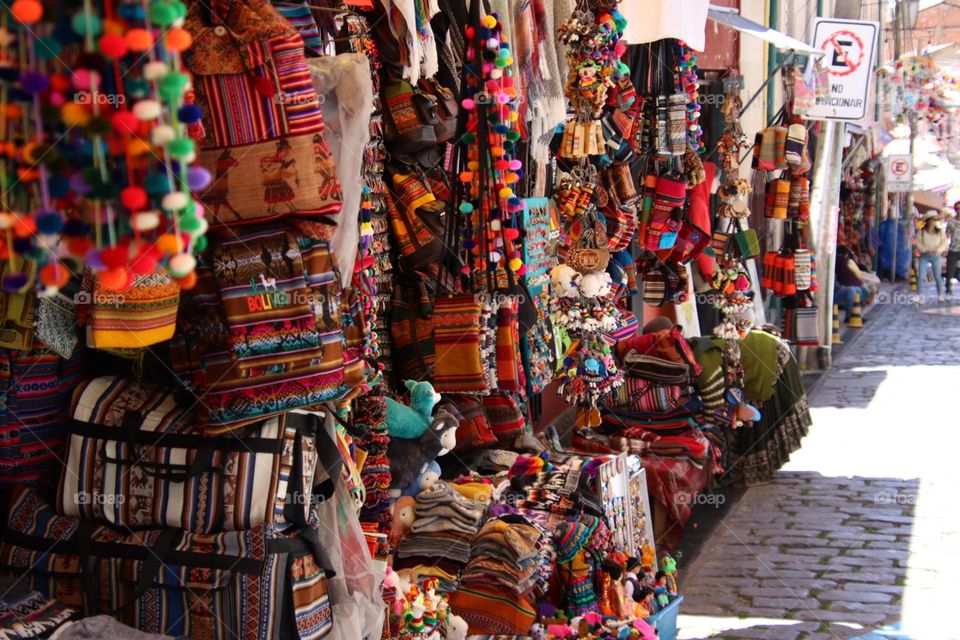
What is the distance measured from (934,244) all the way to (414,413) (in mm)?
21370

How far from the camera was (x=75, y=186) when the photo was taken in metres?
1.74

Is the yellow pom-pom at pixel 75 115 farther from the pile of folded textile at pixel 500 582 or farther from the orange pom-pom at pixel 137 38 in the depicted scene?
the pile of folded textile at pixel 500 582

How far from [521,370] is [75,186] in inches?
155

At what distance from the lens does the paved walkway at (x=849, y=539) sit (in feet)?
20.7

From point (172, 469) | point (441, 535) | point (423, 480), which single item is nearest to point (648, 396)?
point (423, 480)

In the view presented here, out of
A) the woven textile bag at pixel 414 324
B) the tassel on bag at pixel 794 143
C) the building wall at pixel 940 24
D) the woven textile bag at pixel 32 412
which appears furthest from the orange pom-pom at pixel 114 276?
the building wall at pixel 940 24

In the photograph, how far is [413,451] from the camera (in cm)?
495

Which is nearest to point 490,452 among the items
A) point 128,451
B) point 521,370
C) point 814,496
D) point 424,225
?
point 521,370

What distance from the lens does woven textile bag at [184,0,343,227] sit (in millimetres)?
2826

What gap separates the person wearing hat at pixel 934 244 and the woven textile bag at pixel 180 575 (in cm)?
2259

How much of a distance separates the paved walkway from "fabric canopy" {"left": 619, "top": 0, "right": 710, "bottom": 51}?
136 inches

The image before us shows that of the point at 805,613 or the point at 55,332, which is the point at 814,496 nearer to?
the point at 805,613

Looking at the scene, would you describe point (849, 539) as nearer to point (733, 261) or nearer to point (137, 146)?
point (733, 261)

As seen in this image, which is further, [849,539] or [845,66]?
[845,66]
